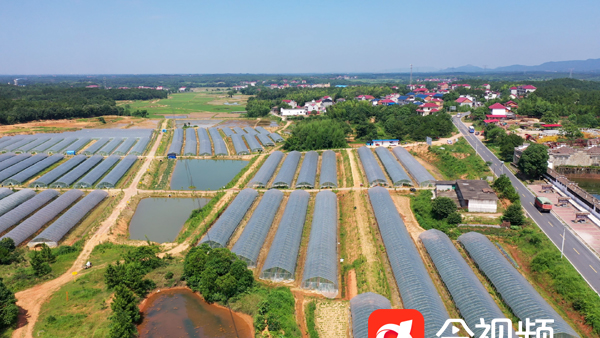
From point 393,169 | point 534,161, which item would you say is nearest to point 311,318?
point 393,169

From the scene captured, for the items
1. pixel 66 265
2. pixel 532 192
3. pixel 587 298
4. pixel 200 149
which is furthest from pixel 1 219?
pixel 532 192

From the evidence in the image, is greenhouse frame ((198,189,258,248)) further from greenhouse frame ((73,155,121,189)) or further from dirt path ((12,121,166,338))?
greenhouse frame ((73,155,121,189))

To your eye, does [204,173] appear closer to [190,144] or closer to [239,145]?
[239,145]

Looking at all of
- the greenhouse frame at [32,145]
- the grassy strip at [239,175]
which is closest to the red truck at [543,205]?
the grassy strip at [239,175]

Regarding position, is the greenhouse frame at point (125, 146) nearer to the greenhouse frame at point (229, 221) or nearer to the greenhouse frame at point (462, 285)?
the greenhouse frame at point (229, 221)

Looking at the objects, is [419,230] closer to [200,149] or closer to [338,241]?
[338,241]

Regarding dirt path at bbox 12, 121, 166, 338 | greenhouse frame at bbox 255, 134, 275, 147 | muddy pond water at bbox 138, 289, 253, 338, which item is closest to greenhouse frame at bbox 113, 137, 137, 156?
greenhouse frame at bbox 255, 134, 275, 147
